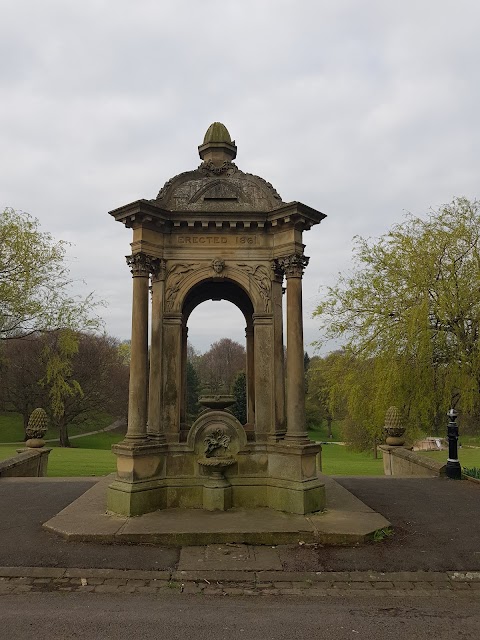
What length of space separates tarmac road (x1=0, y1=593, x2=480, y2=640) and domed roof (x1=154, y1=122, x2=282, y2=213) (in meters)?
6.67

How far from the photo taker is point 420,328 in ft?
51.8

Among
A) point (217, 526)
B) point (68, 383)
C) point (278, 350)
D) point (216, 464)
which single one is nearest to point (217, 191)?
point (278, 350)

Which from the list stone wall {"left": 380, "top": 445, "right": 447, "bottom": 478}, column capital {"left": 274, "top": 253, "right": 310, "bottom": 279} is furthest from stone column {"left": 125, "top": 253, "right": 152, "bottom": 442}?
stone wall {"left": 380, "top": 445, "right": 447, "bottom": 478}

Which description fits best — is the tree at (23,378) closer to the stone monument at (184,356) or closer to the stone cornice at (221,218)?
the stone monument at (184,356)

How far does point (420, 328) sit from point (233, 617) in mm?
12806


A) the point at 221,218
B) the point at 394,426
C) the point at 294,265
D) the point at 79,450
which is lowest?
the point at 79,450

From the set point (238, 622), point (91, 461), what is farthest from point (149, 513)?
point (91, 461)

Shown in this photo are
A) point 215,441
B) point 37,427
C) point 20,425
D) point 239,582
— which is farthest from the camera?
point 20,425

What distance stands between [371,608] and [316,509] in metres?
3.20

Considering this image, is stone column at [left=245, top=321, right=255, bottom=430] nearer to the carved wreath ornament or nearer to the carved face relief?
the carved wreath ornament

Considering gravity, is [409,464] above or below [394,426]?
below

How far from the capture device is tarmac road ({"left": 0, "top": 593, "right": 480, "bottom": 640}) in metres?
4.43

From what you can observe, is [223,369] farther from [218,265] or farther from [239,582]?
[239,582]

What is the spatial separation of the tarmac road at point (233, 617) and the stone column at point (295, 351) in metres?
3.60
